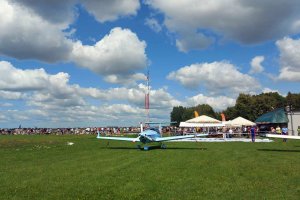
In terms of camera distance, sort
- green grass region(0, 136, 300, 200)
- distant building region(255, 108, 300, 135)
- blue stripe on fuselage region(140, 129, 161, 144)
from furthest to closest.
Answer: distant building region(255, 108, 300, 135)
blue stripe on fuselage region(140, 129, 161, 144)
green grass region(0, 136, 300, 200)

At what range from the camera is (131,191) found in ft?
35.1

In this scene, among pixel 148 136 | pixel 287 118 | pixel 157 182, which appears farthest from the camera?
pixel 287 118

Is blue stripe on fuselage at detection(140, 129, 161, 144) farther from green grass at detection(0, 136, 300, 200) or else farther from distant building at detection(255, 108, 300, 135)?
distant building at detection(255, 108, 300, 135)

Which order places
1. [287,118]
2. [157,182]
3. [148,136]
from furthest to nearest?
[287,118], [148,136], [157,182]

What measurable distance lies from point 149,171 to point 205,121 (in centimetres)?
3569

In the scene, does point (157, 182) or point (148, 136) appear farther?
point (148, 136)

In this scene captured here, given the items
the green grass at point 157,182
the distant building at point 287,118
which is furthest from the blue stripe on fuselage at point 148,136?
the distant building at point 287,118

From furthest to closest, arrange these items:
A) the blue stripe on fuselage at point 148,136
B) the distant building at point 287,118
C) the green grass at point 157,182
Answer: the distant building at point 287,118, the blue stripe on fuselage at point 148,136, the green grass at point 157,182

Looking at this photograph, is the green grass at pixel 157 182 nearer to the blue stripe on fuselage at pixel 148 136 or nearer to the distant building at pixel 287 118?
the blue stripe on fuselage at pixel 148 136

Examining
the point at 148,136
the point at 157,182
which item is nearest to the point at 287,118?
the point at 148,136

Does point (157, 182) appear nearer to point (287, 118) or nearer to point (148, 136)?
point (148, 136)

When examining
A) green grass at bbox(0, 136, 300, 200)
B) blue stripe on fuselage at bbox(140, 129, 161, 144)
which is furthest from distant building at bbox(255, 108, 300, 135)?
green grass at bbox(0, 136, 300, 200)

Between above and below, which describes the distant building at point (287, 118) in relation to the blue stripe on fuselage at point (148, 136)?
above

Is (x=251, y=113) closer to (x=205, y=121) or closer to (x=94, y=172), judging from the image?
(x=205, y=121)
